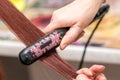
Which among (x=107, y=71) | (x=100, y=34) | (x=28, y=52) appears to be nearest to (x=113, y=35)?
(x=100, y=34)

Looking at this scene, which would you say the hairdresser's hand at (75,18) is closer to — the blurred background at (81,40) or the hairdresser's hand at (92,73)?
the hairdresser's hand at (92,73)

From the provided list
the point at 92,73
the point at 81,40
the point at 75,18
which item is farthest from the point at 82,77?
the point at 81,40

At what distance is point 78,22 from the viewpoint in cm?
59

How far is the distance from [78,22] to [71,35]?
0.11 ft

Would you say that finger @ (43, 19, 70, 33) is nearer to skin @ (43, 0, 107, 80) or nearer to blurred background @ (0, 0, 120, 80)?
skin @ (43, 0, 107, 80)

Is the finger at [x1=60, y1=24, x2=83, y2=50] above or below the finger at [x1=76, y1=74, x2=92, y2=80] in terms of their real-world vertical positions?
above

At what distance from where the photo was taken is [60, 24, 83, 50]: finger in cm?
56

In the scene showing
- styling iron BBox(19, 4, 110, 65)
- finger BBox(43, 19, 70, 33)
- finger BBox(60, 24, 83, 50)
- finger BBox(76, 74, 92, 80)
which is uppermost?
finger BBox(43, 19, 70, 33)

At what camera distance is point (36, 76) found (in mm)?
1354

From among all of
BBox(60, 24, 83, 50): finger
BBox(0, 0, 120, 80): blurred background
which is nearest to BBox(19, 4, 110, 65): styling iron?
BBox(60, 24, 83, 50): finger

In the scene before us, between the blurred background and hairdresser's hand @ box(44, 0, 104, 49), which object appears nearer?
hairdresser's hand @ box(44, 0, 104, 49)

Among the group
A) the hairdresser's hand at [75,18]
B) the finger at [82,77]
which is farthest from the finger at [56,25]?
the finger at [82,77]

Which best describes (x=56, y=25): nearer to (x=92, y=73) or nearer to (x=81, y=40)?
(x=92, y=73)

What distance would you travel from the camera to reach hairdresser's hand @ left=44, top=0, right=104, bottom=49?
579 mm
